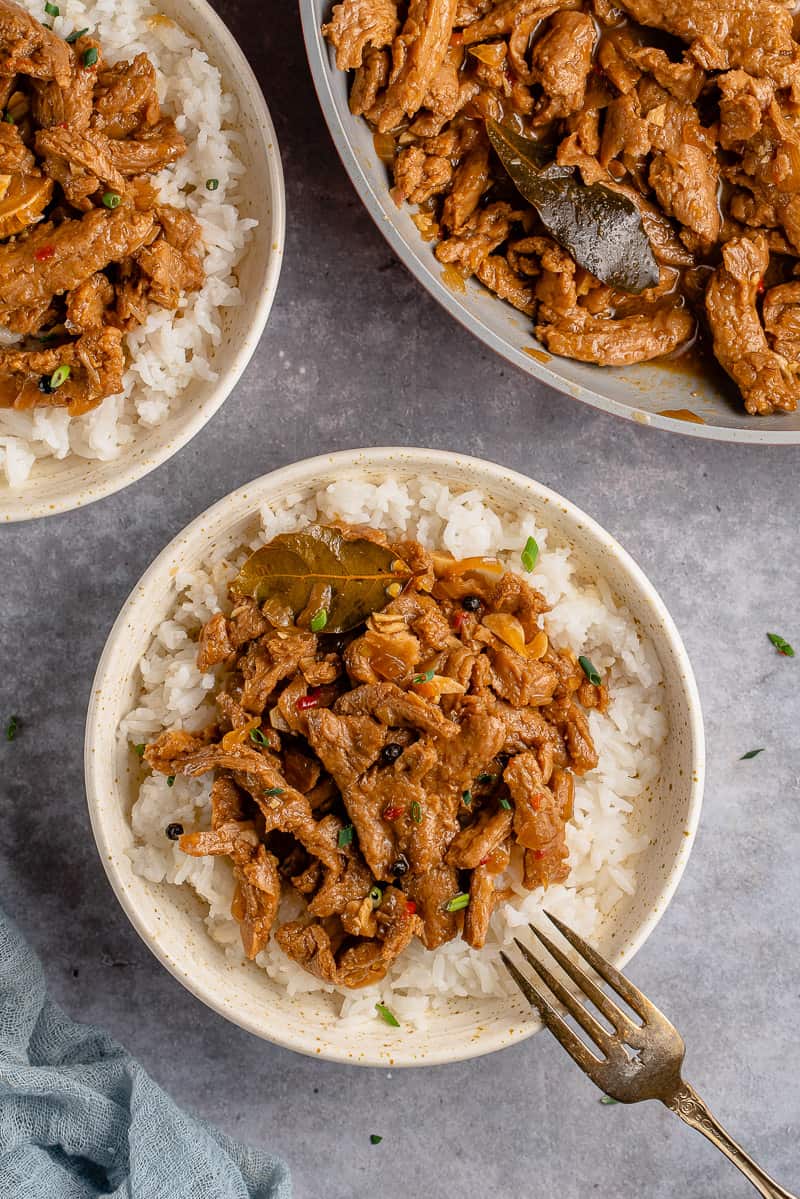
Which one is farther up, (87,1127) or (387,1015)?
(387,1015)

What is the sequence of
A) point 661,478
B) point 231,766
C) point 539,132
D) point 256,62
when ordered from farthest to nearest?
point 661,478 → point 256,62 → point 539,132 → point 231,766

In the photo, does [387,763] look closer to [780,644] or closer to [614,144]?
[780,644]

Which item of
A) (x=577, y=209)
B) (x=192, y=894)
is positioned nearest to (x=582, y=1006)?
(x=192, y=894)

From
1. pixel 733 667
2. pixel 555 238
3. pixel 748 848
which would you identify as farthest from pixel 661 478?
pixel 748 848

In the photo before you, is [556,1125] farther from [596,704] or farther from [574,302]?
[574,302]

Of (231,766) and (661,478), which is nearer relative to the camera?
(231,766)

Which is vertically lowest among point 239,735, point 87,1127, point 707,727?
point 87,1127

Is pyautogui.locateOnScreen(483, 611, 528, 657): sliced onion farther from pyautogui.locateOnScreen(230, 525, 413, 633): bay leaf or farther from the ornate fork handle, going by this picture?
the ornate fork handle
